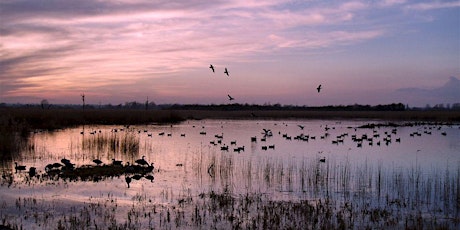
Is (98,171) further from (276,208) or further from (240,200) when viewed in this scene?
(276,208)

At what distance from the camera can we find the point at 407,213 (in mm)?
11930

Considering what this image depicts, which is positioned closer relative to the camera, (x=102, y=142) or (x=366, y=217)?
(x=366, y=217)

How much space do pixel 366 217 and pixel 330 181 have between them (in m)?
5.09

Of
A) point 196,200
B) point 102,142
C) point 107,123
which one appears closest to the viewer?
point 196,200

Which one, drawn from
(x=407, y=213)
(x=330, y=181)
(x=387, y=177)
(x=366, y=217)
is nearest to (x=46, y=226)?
(x=366, y=217)

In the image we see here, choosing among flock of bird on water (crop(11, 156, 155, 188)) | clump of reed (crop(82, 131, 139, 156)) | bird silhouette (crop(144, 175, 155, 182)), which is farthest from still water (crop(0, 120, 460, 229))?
flock of bird on water (crop(11, 156, 155, 188))

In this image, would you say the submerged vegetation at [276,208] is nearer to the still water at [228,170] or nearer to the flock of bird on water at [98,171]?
the still water at [228,170]

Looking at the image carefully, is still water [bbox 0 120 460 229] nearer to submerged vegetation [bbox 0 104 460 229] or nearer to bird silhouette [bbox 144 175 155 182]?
submerged vegetation [bbox 0 104 460 229]

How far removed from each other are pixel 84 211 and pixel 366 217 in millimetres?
7114

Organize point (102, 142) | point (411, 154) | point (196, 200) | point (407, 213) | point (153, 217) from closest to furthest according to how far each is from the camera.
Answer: point (153, 217)
point (407, 213)
point (196, 200)
point (411, 154)
point (102, 142)

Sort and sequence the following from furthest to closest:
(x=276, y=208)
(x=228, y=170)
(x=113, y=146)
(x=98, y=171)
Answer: (x=113, y=146)
(x=228, y=170)
(x=98, y=171)
(x=276, y=208)

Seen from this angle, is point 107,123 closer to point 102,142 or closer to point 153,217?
point 102,142

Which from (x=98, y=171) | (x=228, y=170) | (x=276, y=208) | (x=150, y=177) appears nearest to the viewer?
(x=276, y=208)

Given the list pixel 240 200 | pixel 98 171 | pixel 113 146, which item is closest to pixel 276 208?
pixel 240 200
